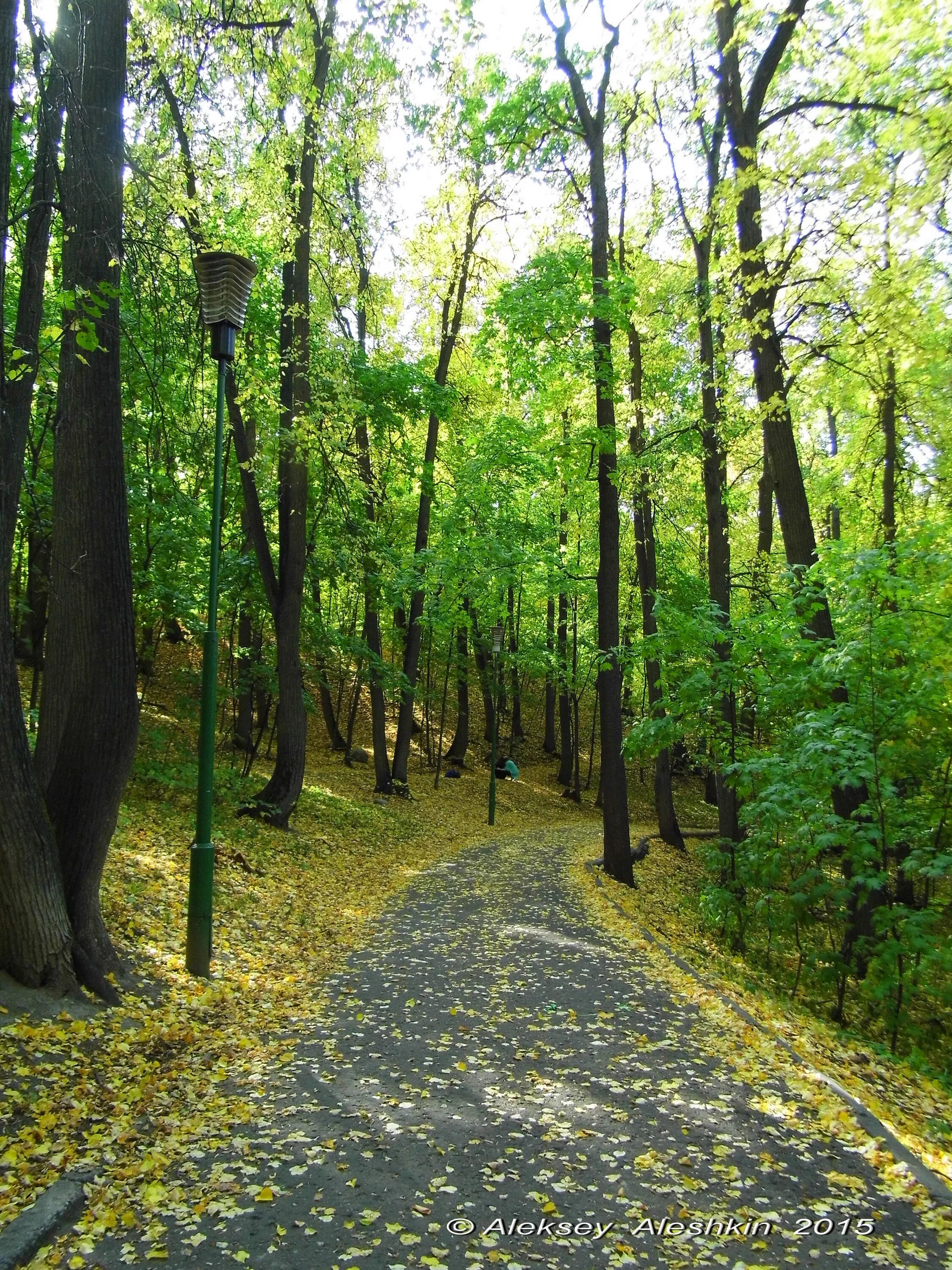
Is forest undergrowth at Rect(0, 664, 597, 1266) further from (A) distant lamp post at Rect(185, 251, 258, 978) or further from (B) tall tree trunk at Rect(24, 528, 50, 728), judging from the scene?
(B) tall tree trunk at Rect(24, 528, 50, 728)

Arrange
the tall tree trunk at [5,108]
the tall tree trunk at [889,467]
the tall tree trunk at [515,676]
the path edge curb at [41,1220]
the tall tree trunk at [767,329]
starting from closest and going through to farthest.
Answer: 1. the path edge curb at [41,1220]
2. the tall tree trunk at [5,108]
3. the tall tree trunk at [767,329]
4. the tall tree trunk at [889,467]
5. the tall tree trunk at [515,676]

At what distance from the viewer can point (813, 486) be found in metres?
17.6

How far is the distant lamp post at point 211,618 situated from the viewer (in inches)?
238

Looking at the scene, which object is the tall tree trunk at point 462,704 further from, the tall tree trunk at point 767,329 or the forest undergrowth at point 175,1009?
the tall tree trunk at point 767,329

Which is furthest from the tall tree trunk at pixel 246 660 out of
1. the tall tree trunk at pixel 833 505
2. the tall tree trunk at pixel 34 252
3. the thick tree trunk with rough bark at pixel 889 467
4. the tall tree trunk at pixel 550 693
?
the tall tree trunk at pixel 833 505

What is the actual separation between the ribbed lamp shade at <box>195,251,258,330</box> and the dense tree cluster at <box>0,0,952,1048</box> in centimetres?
38

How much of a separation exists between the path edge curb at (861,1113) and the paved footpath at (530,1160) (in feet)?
0.64

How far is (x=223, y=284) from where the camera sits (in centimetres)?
635

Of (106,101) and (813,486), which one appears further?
(813,486)

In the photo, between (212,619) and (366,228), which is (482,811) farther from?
(212,619)

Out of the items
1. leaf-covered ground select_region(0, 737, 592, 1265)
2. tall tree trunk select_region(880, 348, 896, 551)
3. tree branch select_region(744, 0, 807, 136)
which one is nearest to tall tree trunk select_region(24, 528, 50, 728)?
leaf-covered ground select_region(0, 737, 592, 1265)

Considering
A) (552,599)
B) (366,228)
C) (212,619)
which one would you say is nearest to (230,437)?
(366,228)

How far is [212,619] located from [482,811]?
15.0 meters

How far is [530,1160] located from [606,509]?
9128 mm
